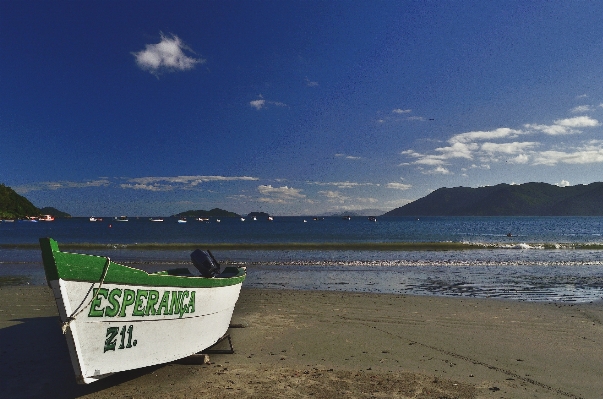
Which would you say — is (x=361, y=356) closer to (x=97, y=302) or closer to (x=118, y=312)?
(x=118, y=312)

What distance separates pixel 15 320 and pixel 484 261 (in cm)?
2548

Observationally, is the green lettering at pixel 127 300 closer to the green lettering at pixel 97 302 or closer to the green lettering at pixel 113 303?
the green lettering at pixel 113 303

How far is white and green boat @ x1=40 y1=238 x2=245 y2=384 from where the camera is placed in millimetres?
4684

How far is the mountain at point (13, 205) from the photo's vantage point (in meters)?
171

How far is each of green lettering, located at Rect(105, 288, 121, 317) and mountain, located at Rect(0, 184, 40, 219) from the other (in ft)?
670

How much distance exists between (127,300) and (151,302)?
0.43 metres

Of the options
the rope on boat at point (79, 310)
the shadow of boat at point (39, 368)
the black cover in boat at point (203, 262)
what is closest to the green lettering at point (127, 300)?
the rope on boat at point (79, 310)

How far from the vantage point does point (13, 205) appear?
17662cm

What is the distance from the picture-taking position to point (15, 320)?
10477 mm

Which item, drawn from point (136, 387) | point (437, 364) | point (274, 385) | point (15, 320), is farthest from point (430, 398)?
point (15, 320)

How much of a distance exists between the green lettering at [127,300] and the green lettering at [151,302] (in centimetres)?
29

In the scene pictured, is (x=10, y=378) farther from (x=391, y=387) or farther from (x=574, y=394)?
(x=574, y=394)

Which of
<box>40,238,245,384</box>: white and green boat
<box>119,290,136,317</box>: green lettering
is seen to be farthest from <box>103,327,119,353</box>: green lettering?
<box>119,290,136,317</box>: green lettering

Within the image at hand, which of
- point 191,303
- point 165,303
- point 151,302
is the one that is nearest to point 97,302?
point 151,302
